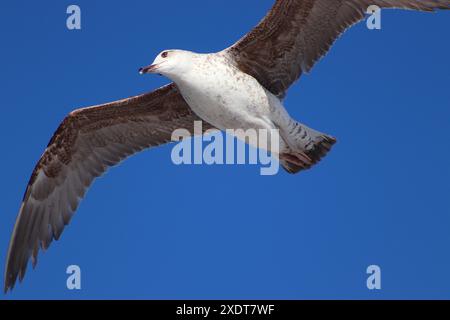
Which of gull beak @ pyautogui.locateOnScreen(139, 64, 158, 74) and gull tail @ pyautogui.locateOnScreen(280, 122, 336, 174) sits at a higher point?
gull beak @ pyautogui.locateOnScreen(139, 64, 158, 74)

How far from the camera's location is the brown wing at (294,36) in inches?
348

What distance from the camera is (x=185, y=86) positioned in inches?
350

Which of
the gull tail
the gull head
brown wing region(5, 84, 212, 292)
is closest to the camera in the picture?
the gull head

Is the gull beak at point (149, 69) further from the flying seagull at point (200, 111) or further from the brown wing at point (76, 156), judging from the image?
the brown wing at point (76, 156)

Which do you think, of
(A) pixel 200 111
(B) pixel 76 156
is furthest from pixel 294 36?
(B) pixel 76 156

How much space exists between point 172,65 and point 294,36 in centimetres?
143

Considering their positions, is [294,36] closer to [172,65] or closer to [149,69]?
[172,65]

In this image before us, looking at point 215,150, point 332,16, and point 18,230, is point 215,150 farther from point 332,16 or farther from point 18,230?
point 18,230

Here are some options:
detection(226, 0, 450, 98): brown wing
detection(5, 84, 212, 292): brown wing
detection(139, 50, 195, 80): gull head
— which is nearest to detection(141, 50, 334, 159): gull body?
detection(139, 50, 195, 80): gull head

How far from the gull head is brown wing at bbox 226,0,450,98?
0.54 m

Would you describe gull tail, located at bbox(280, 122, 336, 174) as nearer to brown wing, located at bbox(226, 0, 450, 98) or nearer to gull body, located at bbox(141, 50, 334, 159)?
gull body, located at bbox(141, 50, 334, 159)

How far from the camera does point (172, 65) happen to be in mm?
8820

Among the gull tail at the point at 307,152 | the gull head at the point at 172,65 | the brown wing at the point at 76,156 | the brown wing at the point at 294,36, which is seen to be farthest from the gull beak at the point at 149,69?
the gull tail at the point at 307,152

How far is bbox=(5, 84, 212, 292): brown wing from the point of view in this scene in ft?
33.2
